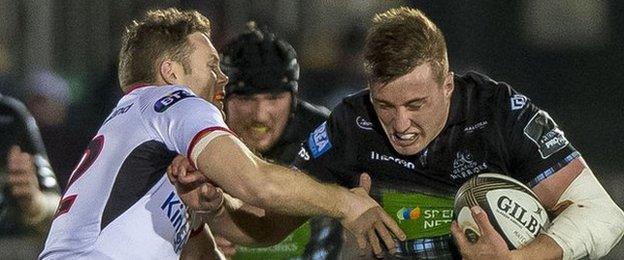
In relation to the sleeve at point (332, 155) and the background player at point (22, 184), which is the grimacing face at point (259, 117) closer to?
the background player at point (22, 184)

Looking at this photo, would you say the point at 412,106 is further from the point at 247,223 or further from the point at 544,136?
the point at 247,223

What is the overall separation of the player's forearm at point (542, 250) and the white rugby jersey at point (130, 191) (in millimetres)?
1105

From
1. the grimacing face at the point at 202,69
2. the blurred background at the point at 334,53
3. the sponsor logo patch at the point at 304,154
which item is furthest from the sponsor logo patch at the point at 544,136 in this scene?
the blurred background at the point at 334,53

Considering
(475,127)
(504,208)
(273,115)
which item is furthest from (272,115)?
(504,208)

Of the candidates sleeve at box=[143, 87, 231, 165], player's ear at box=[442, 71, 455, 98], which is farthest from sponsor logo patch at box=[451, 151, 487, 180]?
sleeve at box=[143, 87, 231, 165]

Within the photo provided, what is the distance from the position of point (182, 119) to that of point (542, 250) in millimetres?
1268

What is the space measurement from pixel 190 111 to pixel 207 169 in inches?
8.7

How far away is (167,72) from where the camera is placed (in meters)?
5.86

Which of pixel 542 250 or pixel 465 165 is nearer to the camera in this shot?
pixel 542 250

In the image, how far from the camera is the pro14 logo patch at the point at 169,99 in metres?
5.49

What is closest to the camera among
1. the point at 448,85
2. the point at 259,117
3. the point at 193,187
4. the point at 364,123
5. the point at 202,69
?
the point at 193,187

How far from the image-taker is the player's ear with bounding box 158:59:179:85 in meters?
5.86

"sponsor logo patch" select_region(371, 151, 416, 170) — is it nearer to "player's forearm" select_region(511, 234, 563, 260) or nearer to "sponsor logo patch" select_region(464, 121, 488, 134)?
"sponsor logo patch" select_region(464, 121, 488, 134)

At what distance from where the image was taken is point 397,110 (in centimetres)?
594
